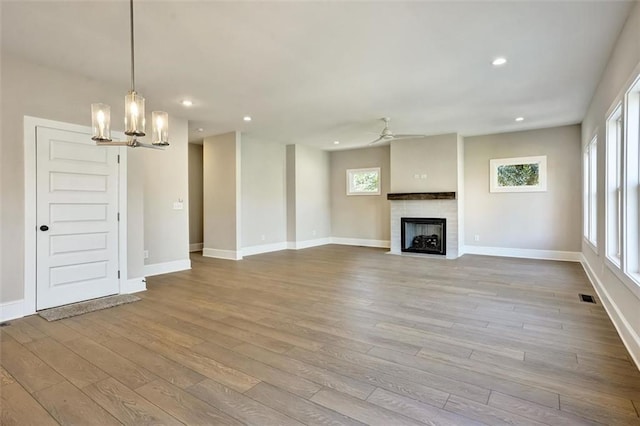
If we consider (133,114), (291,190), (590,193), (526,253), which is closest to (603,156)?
(590,193)

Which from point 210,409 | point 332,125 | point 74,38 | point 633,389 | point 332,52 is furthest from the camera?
point 332,125

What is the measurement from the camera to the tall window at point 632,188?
2746mm

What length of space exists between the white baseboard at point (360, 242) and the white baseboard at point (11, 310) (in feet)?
24.1

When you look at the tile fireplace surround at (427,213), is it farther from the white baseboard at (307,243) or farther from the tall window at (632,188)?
the tall window at (632,188)

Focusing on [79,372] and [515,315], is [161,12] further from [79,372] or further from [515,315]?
[515,315]

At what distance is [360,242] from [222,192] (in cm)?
424

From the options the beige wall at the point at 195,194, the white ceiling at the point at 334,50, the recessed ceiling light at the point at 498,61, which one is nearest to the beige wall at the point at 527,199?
the white ceiling at the point at 334,50

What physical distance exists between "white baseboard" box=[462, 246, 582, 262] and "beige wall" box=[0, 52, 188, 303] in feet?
22.6

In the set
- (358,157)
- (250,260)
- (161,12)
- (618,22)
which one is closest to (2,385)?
(161,12)

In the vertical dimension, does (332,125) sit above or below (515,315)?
above

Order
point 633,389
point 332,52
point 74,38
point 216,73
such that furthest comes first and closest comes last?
point 216,73 → point 332,52 → point 74,38 → point 633,389

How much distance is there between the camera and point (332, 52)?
344cm

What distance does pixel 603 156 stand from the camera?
13.1ft

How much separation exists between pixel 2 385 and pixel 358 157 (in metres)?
8.53
